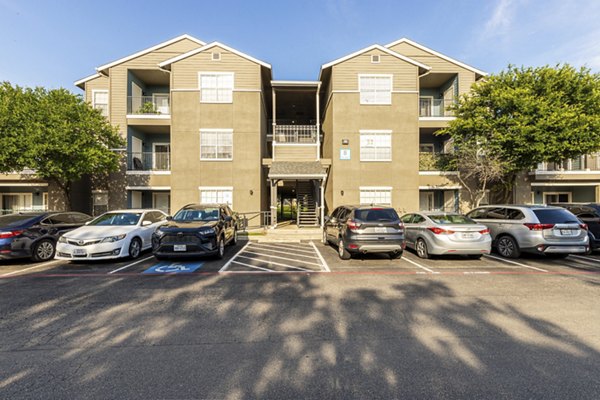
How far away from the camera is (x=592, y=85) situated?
13.8m

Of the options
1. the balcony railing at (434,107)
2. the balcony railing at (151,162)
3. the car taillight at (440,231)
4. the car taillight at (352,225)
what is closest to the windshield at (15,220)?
the balcony railing at (151,162)

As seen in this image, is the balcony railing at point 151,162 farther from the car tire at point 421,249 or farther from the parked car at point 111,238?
the car tire at point 421,249

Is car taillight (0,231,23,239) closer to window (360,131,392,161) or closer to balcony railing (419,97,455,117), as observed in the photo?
window (360,131,392,161)

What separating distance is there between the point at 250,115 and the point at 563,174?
19290 mm

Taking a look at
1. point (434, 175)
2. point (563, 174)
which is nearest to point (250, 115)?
point (434, 175)

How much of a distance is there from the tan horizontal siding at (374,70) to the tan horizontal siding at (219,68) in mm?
4959

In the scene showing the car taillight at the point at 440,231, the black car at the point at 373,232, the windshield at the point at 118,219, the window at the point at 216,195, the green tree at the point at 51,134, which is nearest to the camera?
the black car at the point at 373,232

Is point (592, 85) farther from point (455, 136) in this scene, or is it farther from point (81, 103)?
point (81, 103)

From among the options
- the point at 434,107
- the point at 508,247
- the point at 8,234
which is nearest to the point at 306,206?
the point at 508,247

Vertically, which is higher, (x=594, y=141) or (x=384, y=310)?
(x=594, y=141)

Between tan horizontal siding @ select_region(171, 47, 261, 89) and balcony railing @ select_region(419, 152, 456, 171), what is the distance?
438 inches

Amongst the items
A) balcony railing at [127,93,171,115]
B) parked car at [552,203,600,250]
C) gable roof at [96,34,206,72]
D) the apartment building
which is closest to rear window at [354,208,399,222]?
parked car at [552,203,600,250]

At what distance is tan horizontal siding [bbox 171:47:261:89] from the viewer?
1638 cm

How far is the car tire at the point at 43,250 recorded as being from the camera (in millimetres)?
8529
